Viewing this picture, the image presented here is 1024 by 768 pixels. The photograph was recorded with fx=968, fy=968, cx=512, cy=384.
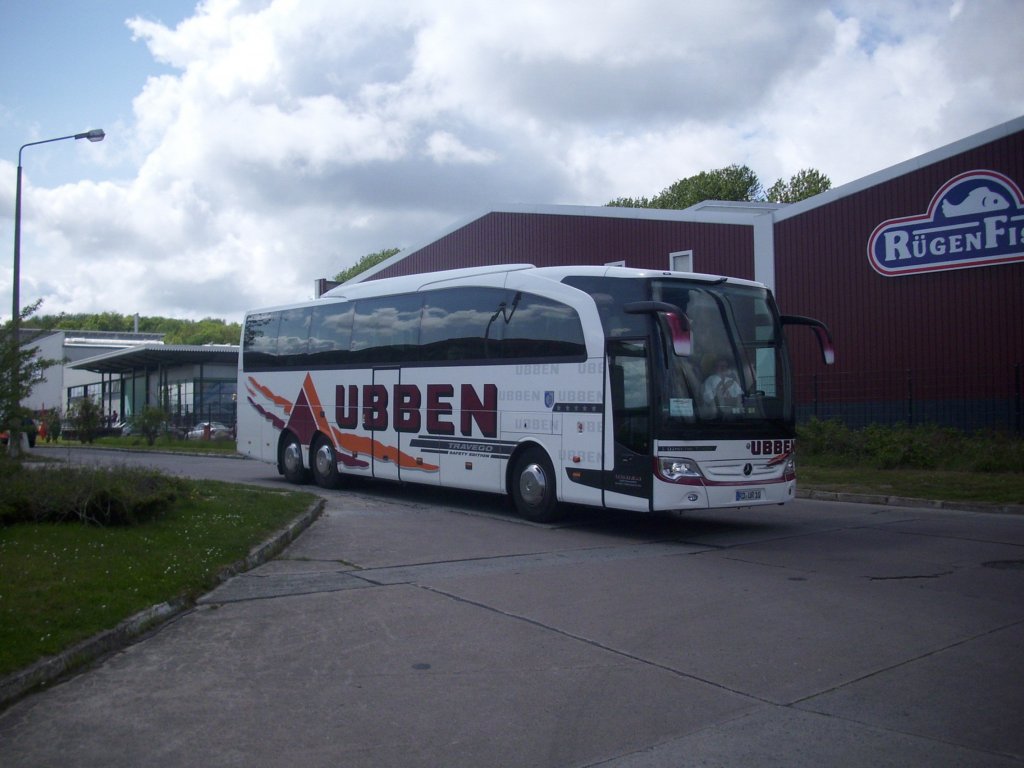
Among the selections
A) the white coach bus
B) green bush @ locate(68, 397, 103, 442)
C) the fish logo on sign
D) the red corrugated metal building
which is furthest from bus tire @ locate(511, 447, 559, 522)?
green bush @ locate(68, 397, 103, 442)

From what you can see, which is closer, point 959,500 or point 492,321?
point 492,321

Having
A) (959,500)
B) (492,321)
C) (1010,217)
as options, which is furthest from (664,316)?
(1010,217)

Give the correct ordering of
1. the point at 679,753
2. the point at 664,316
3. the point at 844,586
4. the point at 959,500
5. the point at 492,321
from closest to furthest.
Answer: the point at 679,753
the point at 844,586
the point at 664,316
the point at 492,321
the point at 959,500

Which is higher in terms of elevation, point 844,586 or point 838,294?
point 838,294

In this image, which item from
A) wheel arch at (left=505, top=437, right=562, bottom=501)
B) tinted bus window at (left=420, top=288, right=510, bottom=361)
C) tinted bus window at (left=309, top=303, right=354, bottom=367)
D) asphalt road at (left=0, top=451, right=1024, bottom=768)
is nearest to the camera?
asphalt road at (left=0, top=451, right=1024, bottom=768)

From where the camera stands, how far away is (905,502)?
16500mm

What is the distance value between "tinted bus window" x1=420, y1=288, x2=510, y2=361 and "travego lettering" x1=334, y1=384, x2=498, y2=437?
55 cm

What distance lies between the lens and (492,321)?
14805mm

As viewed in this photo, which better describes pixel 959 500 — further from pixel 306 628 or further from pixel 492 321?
pixel 306 628

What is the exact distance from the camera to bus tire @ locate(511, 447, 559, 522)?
13688 millimetres

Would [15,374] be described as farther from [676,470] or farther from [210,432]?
[210,432]

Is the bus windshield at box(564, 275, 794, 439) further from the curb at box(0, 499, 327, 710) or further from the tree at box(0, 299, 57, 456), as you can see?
the tree at box(0, 299, 57, 456)

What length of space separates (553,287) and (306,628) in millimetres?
7144

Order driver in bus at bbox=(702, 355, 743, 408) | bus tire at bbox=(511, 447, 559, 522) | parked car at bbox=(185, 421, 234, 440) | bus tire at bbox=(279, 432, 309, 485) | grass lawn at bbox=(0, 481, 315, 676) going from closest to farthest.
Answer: grass lawn at bbox=(0, 481, 315, 676) → driver in bus at bbox=(702, 355, 743, 408) → bus tire at bbox=(511, 447, 559, 522) → bus tire at bbox=(279, 432, 309, 485) → parked car at bbox=(185, 421, 234, 440)
